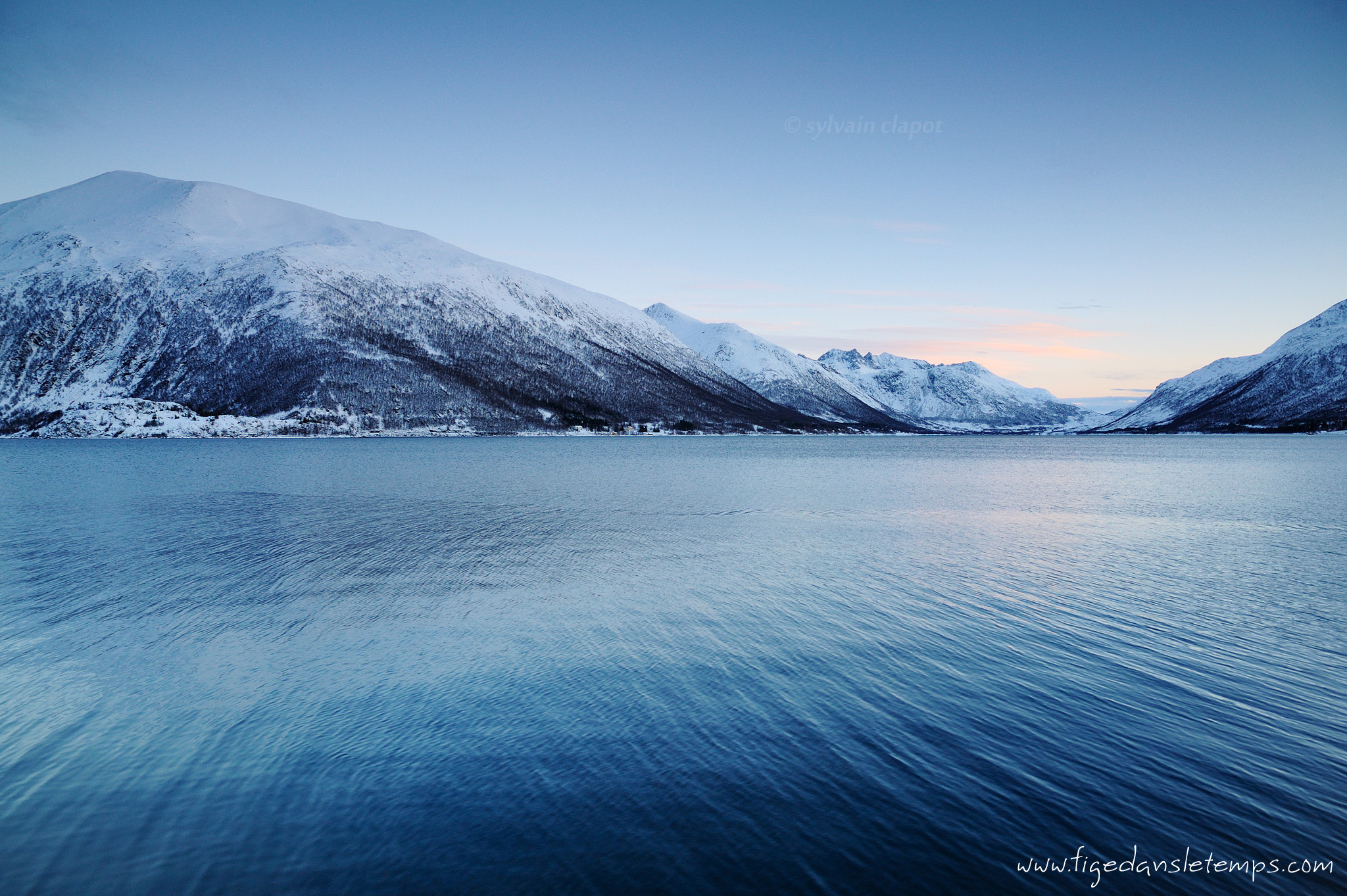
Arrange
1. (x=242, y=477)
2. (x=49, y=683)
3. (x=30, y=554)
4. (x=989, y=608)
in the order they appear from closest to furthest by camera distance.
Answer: (x=49, y=683) → (x=989, y=608) → (x=30, y=554) → (x=242, y=477)

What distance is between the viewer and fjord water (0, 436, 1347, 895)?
9297 millimetres

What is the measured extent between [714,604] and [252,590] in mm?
15296

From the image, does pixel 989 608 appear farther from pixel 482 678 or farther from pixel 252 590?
pixel 252 590

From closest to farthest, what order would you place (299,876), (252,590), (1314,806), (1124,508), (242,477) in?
1. (299,876)
2. (1314,806)
3. (252,590)
4. (1124,508)
5. (242,477)

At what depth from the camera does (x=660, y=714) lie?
13.7m

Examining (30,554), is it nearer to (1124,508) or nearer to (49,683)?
(49,683)

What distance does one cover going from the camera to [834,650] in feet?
57.2

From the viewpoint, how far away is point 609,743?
12.5 meters

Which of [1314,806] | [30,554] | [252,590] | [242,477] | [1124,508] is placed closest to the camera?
[1314,806]

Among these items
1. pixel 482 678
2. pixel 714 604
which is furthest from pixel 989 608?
pixel 482 678

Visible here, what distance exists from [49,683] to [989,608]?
23819 millimetres

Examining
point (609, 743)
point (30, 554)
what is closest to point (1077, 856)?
point (609, 743)

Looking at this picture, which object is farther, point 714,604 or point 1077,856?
point 714,604

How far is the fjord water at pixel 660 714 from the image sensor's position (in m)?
9.30
